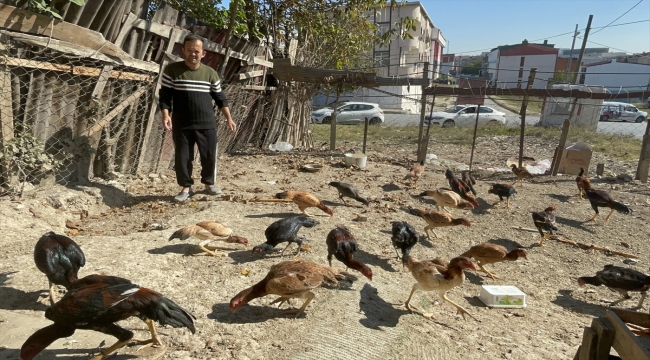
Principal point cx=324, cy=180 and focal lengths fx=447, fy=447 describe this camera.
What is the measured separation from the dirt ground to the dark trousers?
409mm

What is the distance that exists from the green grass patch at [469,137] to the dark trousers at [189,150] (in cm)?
913

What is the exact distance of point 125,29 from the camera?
6.45 metres

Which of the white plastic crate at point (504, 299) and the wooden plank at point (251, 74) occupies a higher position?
the wooden plank at point (251, 74)

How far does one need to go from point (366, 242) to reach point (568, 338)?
2.41 metres

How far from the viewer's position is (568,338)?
3.90 m

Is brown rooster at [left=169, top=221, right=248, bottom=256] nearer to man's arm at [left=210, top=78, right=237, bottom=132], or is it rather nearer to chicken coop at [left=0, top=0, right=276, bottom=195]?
man's arm at [left=210, top=78, right=237, bottom=132]

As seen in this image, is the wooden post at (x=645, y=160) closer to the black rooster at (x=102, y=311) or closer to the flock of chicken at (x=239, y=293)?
the flock of chicken at (x=239, y=293)

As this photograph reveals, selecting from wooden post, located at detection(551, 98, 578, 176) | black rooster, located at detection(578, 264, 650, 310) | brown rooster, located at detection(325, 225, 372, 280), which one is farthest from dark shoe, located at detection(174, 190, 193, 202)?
wooden post, located at detection(551, 98, 578, 176)

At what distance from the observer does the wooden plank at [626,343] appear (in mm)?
1934

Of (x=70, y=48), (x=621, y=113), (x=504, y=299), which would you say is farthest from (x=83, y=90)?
(x=621, y=113)

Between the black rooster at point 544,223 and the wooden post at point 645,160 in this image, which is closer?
the black rooster at point 544,223

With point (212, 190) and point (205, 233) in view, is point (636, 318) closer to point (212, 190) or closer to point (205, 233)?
point (205, 233)

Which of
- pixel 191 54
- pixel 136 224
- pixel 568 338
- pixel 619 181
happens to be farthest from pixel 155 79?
pixel 619 181

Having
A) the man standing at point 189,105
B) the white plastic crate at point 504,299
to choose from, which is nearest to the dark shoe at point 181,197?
the man standing at point 189,105
